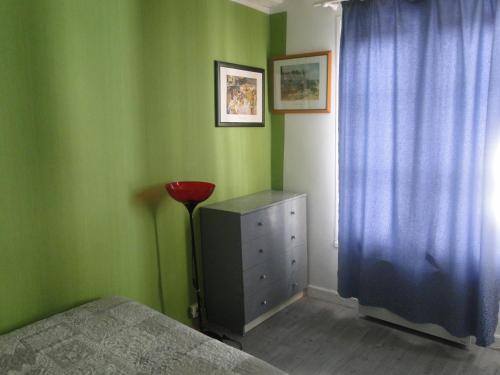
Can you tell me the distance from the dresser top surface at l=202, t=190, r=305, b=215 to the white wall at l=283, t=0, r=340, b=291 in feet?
0.62

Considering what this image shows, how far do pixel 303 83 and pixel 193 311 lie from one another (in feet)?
6.71

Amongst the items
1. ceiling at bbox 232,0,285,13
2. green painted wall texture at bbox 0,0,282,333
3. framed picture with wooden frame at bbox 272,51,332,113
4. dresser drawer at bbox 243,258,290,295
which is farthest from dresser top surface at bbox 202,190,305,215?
ceiling at bbox 232,0,285,13

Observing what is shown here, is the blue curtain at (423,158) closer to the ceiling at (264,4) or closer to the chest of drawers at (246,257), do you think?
the chest of drawers at (246,257)

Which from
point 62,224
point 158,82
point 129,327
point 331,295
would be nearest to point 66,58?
point 158,82

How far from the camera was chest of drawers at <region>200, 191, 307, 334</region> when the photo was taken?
306 centimetres

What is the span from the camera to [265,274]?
3264 mm

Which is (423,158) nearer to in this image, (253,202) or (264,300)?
(253,202)

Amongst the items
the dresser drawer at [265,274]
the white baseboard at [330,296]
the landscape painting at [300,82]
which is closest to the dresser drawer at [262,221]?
the dresser drawer at [265,274]

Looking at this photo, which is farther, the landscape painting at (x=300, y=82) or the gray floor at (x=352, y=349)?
the landscape painting at (x=300, y=82)

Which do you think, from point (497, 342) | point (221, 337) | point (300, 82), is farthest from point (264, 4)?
point (497, 342)

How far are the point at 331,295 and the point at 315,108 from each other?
5.30ft

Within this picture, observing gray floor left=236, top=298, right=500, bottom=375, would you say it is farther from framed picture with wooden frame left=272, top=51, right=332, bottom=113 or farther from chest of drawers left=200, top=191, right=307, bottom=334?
framed picture with wooden frame left=272, top=51, right=332, bottom=113

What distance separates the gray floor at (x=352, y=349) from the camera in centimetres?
274

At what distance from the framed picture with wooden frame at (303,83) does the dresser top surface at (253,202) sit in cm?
73
